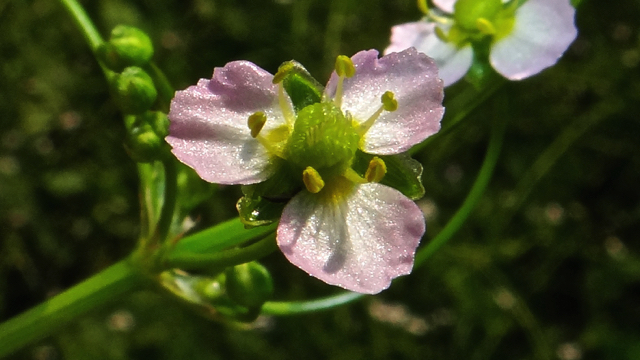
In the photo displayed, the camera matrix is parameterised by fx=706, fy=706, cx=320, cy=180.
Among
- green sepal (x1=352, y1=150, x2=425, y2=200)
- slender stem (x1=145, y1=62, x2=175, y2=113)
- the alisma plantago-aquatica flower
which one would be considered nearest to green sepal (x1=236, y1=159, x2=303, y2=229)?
the alisma plantago-aquatica flower

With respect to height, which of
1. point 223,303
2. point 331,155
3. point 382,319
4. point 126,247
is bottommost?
point 382,319

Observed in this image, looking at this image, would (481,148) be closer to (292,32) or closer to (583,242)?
(583,242)

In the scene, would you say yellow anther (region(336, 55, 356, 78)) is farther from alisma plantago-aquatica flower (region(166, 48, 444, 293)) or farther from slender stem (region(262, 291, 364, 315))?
slender stem (region(262, 291, 364, 315))

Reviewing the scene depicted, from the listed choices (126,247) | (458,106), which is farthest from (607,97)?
(126,247)

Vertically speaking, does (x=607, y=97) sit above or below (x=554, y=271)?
above

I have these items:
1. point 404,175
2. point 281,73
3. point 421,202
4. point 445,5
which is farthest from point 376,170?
point 421,202

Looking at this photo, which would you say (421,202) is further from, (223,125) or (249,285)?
(223,125)
